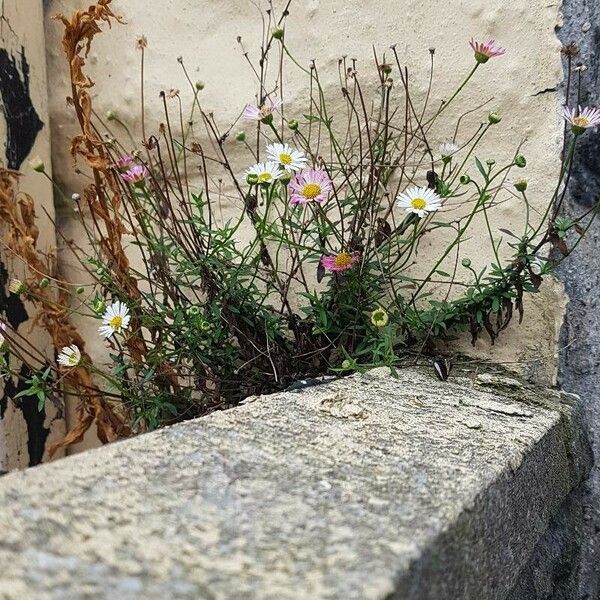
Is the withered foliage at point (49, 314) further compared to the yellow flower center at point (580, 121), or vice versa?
the withered foliage at point (49, 314)

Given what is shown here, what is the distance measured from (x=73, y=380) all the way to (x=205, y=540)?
96 centimetres

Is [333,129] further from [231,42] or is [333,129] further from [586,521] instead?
[586,521]

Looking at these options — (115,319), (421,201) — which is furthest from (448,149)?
(115,319)

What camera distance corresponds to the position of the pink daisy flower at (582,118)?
994 millimetres

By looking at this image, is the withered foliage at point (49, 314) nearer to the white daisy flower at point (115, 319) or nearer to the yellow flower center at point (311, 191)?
the white daisy flower at point (115, 319)

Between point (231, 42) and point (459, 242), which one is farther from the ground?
point (231, 42)

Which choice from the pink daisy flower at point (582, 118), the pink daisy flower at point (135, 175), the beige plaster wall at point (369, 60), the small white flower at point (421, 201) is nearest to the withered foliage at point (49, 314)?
the beige plaster wall at point (369, 60)

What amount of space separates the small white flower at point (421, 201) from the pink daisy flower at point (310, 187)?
0.13 meters

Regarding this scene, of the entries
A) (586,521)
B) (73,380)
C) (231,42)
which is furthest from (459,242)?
(73,380)

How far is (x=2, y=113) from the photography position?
4.96ft

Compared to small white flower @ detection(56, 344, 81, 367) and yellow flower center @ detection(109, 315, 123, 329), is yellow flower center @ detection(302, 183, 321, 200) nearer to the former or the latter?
yellow flower center @ detection(109, 315, 123, 329)

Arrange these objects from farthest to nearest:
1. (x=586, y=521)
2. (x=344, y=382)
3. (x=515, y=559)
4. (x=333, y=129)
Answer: (x=333, y=129) → (x=586, y=521) → (x=344, y=382) → (x=515, y=559)

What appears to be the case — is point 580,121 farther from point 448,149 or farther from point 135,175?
point 135,175

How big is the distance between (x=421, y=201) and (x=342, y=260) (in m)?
0.16
